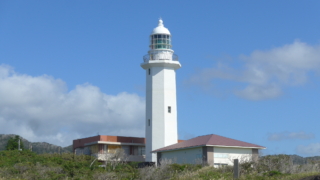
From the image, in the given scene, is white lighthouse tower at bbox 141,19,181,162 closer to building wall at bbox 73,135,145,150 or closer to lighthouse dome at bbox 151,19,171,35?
lighthouse dome at bbox 151,19,171,35

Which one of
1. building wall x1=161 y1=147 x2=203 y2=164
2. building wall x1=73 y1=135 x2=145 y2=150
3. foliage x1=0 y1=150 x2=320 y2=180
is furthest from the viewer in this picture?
building wall x1=73 y1=135 x2=145 y2=150

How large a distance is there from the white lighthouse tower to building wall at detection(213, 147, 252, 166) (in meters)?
7.18

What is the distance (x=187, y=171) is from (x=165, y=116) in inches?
559

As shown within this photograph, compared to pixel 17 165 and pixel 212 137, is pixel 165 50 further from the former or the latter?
pixel 17 165

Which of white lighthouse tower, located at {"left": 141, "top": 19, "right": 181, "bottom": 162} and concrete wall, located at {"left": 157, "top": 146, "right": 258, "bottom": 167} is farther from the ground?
white lighthouse tower, located at {"left": 141, "top": 19, "right": 181, "bottom": 162}

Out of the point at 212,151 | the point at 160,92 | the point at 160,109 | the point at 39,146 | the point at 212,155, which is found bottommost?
the point at 212,155

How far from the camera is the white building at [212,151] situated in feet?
112

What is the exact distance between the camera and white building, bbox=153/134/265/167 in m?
34.2

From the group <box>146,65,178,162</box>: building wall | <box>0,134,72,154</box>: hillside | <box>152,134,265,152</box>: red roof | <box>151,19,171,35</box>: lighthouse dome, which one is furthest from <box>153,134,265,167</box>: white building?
<box>0,134,72,154</box>: hillside

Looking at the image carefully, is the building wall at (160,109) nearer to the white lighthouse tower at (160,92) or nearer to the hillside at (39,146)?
the white lighthouse tower at (160,92)

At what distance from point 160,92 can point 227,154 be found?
9.26 metres

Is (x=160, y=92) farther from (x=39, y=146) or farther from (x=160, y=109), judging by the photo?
(x=39, y=146)

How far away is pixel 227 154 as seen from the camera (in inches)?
1385

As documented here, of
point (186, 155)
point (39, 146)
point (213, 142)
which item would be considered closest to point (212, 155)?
point (213, 142)
